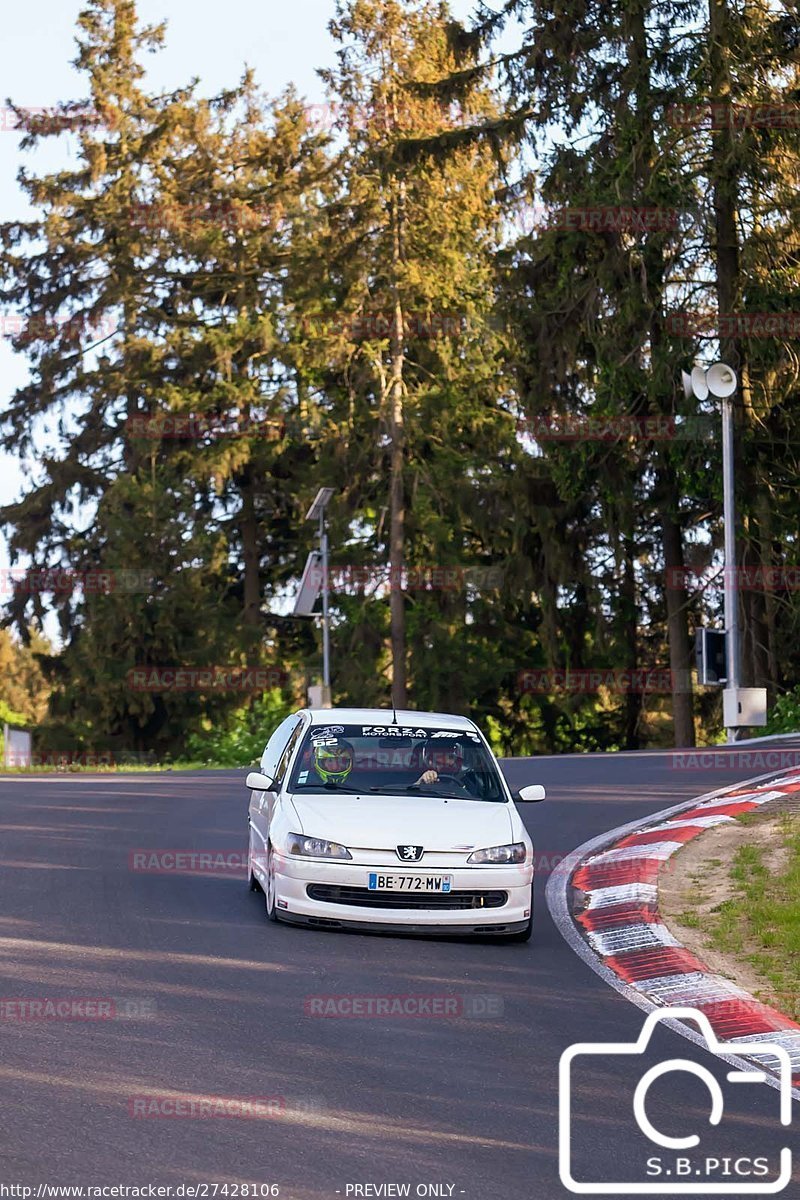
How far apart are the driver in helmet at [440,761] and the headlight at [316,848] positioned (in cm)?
137

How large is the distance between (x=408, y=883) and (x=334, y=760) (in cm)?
169

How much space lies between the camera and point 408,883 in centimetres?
1137

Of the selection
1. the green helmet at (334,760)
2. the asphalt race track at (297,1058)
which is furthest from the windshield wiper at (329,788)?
the asphalt race track at (297,1058)

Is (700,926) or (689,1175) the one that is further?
(700,926)

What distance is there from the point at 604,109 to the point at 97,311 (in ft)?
74.2

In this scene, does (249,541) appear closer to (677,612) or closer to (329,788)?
(677,612)

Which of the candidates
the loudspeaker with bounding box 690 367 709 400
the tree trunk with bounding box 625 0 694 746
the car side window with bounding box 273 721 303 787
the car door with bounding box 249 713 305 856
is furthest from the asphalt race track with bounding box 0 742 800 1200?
the tree trunk with bounding box 625 0 694 746

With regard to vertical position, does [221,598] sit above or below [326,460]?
below

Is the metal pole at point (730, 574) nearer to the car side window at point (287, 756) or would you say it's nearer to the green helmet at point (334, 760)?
the car side window at point (287, 756)

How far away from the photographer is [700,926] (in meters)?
11.8

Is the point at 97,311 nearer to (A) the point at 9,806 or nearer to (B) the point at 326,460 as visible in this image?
(B) the point at 326,460

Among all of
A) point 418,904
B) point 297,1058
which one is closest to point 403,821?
point 418,904

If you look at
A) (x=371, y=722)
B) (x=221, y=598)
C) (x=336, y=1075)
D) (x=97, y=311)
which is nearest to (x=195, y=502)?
(x=221, y=598)

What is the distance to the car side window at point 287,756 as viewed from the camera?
43.2ft
